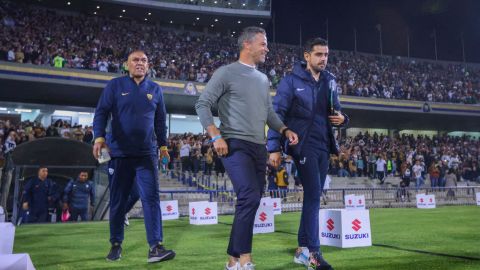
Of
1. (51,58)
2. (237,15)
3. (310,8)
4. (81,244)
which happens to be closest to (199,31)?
(237,15)

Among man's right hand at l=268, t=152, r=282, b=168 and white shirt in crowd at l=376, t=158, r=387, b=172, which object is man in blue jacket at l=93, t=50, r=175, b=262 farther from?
white shirt in crowd at l=376, t=158, r=387, b=172

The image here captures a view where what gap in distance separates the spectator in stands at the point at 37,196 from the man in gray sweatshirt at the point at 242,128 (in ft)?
26.4

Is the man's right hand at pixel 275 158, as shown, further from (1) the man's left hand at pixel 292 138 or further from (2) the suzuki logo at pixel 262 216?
(2) the suzuki logo at pixel 262 216

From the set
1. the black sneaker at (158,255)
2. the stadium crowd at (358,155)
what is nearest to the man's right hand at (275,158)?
the black sneaker at (158,255)

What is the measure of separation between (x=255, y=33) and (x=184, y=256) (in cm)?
261

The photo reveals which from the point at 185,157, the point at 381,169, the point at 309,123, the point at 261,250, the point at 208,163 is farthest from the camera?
the point at 381,169

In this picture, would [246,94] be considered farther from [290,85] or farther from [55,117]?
[55,117]

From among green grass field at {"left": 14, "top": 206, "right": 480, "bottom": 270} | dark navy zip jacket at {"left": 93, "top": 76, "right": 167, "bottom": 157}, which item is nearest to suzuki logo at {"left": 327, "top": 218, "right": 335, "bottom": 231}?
green grass field at {"left": 14, "top": 206, "right": 480, "bottom": 270}

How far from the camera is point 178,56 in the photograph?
30.7 m

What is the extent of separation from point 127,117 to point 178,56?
2674 centimetres

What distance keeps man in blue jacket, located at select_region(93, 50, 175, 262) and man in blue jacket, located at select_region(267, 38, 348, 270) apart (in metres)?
1.39

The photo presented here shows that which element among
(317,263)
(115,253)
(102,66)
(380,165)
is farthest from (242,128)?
(102,66)

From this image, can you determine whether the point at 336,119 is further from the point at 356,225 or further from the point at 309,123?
the point at 356,225

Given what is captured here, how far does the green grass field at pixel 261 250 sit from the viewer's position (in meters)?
4.31
